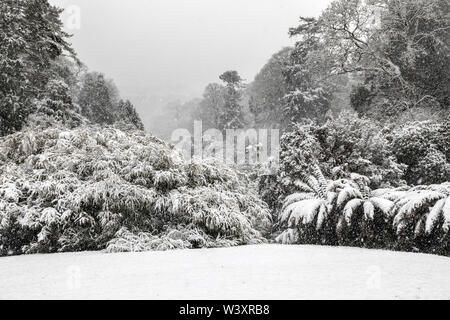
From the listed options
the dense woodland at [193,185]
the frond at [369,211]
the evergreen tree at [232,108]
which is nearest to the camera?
the frond at [369,211]

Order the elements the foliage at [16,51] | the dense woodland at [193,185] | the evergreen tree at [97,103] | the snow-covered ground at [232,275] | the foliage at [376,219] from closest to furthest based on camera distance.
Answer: the snow-covered ground at [232,275]
the foliage at [376,219]
the dense woodland at [193,185]
the foliage at [16,51]
the evergreen tree at [97,103]

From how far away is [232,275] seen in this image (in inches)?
156

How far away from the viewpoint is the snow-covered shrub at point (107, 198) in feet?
21.4

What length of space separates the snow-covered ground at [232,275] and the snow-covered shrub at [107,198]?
3.43 feet

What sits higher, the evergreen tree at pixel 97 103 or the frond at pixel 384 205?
the evergreen tree at pixel 97 103

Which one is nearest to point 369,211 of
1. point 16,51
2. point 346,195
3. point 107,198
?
point 346,195

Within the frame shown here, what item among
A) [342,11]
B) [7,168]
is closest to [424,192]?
[7,168]

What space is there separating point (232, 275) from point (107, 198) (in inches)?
126

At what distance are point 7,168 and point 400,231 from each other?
630 cm

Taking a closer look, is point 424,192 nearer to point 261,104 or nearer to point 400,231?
point 400,231

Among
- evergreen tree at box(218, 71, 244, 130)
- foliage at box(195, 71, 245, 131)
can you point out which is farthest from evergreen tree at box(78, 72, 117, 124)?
evergreen tree at box(218, 71, 244, 130)

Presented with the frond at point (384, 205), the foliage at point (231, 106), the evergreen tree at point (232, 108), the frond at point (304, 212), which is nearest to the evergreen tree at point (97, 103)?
the foliage at point (231, 106)

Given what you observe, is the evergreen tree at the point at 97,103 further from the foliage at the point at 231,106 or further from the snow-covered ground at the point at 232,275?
the snow-covered ground at the point at 232,275

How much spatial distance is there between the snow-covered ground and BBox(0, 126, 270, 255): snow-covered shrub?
1044mm
